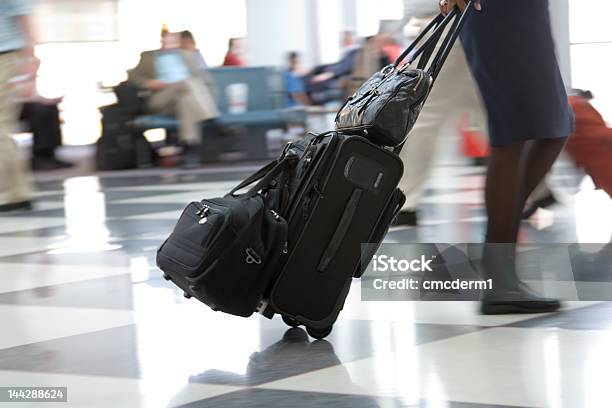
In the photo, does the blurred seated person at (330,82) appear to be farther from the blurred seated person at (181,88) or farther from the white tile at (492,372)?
the white tile at (492,372)

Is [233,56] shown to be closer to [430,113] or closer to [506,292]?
[430,113]

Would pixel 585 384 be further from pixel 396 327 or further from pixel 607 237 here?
pixel 607 237

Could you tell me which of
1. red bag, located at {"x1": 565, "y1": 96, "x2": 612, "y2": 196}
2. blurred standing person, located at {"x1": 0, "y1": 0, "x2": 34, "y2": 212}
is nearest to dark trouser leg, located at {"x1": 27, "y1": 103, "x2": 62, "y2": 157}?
blurred standing person, located at {"x1": 0, "y1": 0, "x2": 34, "y2": 212}

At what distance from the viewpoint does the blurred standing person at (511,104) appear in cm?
257

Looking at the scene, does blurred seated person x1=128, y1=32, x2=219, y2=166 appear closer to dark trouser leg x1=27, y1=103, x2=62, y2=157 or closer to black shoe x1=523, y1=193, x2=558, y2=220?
dark trouser leg x1=27, y1=103, x2=62, y2=157

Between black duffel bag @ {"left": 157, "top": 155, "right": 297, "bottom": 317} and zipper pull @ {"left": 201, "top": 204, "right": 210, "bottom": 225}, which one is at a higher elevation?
zipper pull @ {"left": 201, "top": 204, "right": 210, "bottom": 225}

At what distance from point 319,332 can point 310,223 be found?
22 cm

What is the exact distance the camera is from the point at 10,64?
5.31 m

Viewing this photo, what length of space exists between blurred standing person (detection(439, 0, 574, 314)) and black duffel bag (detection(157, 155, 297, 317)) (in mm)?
572

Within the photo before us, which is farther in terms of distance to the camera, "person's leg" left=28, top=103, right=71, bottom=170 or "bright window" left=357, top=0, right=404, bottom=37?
"bright window" left=357, top=0, right=404, bottom=37

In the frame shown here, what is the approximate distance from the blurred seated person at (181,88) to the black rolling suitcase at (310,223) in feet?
21.7

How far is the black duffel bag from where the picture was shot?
7.22 ft

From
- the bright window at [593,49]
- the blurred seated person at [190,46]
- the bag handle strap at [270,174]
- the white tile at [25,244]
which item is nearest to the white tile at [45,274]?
the white tile at [25,244]

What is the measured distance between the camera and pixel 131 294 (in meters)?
3.02
